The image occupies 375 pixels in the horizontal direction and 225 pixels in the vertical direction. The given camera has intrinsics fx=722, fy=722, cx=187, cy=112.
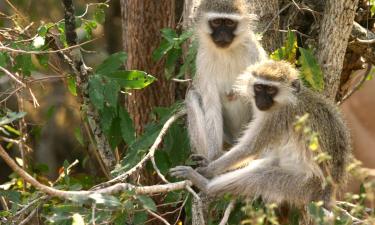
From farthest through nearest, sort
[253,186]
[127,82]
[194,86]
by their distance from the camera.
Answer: [194,86]
[127,82]
[253,186]

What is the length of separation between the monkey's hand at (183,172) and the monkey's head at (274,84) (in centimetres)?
70

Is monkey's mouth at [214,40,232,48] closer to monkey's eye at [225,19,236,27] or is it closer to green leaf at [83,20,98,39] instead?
monkey's eye at [225,19,236,27]

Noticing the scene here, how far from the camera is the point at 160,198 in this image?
7.01m

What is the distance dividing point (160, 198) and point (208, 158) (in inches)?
56.9

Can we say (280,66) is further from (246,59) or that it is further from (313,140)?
(313,140)

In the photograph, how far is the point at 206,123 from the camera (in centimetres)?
584

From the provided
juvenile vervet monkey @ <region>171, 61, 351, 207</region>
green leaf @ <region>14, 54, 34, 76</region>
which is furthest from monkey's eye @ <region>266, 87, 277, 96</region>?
green leaf @ <region>14, 54, 34, 76</region>

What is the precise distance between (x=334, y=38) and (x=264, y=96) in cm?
104

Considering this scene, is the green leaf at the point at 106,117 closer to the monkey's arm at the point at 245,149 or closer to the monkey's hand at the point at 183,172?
the monkey's hand at the point at 183,172

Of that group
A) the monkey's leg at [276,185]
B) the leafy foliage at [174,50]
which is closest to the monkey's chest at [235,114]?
the leafy foliage at [174,50]

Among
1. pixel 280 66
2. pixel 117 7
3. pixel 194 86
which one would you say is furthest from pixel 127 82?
pixel 117 7

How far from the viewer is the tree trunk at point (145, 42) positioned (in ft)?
22.9

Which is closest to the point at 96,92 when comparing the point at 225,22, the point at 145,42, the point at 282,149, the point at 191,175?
the point at 191,175

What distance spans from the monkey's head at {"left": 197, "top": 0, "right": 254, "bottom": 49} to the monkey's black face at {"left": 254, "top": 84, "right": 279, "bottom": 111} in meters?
0.70
